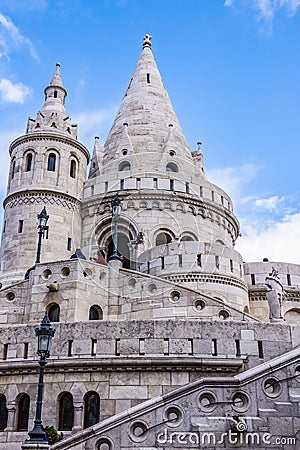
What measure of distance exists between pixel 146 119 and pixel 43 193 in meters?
8.09

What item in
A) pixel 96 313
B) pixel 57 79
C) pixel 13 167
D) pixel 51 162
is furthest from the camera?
pixel 57 79

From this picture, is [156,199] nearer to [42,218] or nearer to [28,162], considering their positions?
[28,162]

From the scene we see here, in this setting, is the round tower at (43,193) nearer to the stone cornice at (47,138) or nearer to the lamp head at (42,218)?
the stone cornice at (47,138)

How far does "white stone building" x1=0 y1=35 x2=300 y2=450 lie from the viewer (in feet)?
29.9

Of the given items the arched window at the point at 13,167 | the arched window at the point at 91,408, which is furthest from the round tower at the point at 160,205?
the arched window at the point at 91,408

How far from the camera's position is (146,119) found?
2855 cm

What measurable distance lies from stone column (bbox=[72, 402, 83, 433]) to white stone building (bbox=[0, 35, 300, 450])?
0.10 ft

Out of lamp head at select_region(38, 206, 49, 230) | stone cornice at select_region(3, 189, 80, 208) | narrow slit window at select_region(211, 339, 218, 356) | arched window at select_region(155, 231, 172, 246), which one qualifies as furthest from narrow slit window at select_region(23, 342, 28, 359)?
arched window at select_region(155, 231, 172, 246)

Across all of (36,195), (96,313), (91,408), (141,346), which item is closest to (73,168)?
(36,195)

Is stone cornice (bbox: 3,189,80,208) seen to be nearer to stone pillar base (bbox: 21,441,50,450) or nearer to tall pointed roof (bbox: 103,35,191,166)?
tall pointed roof (bbox: 103,35,191,166)

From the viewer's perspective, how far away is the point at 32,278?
57.4ft

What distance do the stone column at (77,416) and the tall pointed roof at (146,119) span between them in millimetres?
16156

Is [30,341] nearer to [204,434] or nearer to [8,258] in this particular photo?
[204,434]

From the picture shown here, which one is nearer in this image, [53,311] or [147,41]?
[53,311]
